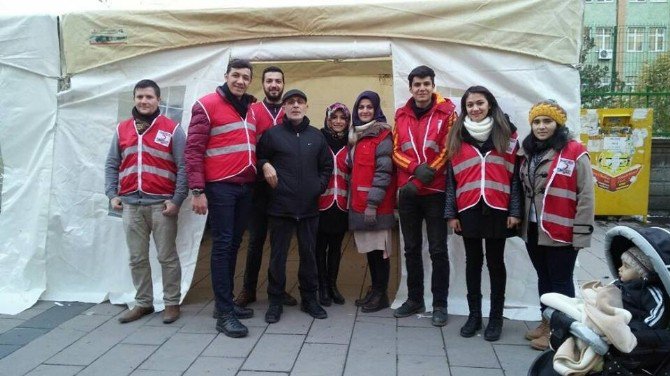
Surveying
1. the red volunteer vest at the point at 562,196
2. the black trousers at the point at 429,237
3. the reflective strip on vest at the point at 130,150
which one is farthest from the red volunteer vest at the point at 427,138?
the reflective strip on vest at the point at 130,150

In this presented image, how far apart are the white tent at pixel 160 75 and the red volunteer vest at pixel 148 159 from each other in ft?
1.42

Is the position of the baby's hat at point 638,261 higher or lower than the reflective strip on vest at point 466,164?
lower

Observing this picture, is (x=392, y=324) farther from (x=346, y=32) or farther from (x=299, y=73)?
(x=299, y=73)

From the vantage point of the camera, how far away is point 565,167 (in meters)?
3.58

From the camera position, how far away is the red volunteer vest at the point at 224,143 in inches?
162

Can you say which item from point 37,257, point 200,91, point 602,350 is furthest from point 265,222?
point 602,350

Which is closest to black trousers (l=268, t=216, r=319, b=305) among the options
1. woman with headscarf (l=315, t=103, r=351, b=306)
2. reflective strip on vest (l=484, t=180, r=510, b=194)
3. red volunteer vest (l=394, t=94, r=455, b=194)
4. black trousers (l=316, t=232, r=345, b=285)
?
woman with headscarf (l=315, t=103, r=351, b=306)

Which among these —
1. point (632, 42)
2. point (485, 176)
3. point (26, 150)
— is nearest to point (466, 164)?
point (485, 176)

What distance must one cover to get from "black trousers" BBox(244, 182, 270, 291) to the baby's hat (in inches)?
104

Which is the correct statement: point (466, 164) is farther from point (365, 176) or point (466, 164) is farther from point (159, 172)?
point (159, 172)

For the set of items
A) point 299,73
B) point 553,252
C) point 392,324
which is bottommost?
point 392,324

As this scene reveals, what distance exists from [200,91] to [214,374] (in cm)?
238

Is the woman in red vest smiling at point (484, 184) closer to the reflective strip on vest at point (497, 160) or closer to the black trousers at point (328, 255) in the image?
the reflective strip on vest at point (497, 160)

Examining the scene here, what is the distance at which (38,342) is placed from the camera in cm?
405
